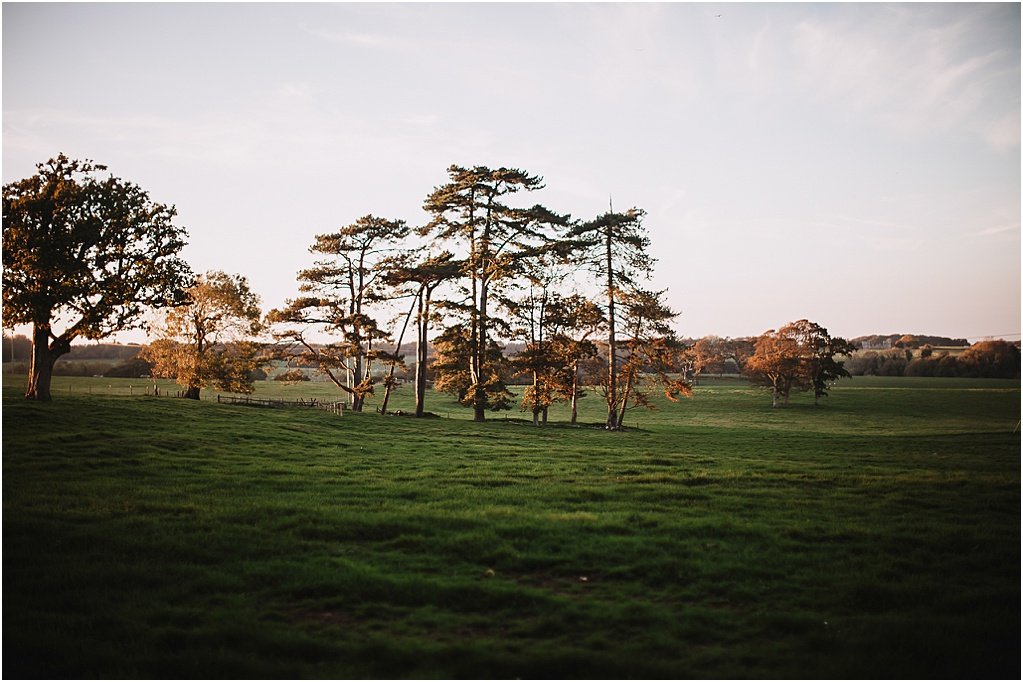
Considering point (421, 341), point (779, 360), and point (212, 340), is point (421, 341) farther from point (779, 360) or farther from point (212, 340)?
point (779, 360)

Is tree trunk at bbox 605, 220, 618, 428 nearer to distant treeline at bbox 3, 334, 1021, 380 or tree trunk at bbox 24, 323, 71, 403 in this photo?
distant treeline at bbox 3, 334, 1021, 380

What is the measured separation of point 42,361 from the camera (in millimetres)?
29953

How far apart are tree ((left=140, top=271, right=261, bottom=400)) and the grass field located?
20204 millimetres

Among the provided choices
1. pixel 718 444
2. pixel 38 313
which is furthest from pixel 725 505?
pixel 38 313

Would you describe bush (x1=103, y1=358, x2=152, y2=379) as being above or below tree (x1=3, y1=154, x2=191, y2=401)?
below

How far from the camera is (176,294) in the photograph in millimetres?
32781

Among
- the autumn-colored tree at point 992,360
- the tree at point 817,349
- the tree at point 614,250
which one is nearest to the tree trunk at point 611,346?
the tree at point 614,250

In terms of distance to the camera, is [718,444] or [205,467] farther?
[718,444]

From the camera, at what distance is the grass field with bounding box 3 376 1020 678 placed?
21.9 ft

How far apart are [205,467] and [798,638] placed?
1626cm

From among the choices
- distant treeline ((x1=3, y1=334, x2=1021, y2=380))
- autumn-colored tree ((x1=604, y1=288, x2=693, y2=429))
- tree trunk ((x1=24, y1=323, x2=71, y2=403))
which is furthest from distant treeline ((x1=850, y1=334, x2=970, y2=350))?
tree trunk ((x1=24, y1=323, x2=71, y2=403))

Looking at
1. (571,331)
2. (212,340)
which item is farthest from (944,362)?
(212,340)

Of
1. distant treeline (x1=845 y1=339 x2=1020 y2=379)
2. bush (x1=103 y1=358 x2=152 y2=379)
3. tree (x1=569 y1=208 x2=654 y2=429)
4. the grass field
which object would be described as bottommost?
the grass field

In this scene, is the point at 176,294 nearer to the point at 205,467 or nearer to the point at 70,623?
the point at 205,467
